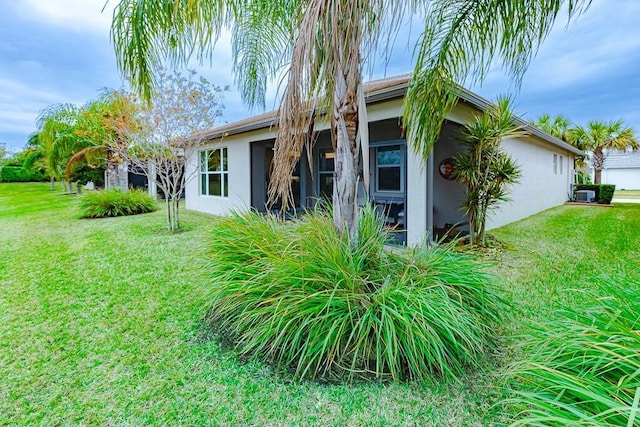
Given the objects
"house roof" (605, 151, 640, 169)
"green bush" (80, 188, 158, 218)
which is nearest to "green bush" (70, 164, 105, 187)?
"green bush" (80, 188, 158, 218)

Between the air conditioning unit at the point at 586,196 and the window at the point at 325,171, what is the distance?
16.0 meters

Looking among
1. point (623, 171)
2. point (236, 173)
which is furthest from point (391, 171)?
point (623, 171)

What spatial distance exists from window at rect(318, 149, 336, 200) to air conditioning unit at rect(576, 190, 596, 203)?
15971 millimetres

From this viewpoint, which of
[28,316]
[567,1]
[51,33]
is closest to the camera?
[567,1]

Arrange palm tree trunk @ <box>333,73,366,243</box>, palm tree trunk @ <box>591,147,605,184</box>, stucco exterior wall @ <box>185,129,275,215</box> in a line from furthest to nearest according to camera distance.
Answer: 1. palm tree trunk @ <box>591,147,605,184</box>
2. stucco exterior wall @ <box>185,129,275,215</box>
3. palm tree trunk @ <box>333,73,366,243</box>

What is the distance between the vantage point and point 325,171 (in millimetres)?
11484

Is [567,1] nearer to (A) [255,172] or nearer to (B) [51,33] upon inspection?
(A) [255,172]

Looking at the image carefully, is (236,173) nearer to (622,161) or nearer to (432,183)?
(432,183)

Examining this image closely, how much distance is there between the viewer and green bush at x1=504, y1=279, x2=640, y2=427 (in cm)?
161

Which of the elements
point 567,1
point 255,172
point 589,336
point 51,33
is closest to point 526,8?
point 567,1

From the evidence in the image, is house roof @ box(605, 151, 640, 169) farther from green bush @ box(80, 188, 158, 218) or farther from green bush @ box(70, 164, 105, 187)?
green bush @ box(70, 164, 105, 187)

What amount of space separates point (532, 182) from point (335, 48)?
12.5 meters

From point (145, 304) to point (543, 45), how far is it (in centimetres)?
636

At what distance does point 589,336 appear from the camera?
2000 mm
